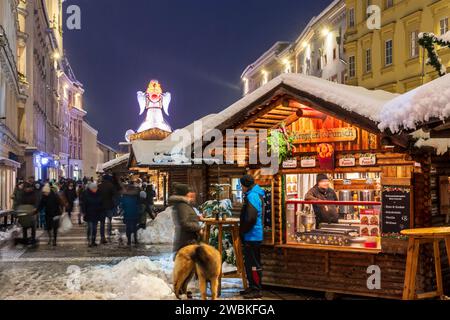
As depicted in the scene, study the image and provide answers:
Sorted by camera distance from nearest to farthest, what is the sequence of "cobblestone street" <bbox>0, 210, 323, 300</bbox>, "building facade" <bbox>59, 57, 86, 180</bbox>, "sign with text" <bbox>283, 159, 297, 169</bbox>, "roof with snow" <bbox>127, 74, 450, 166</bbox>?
"roof with snow" <bbox>127, 74, 450, 166</bbox>, "cobblestone street" <bbox>0, 210, 323, 300</bbox>, "sign with text" <bbox>283, 159, 297, 169</bbox>, "building facade" <bbox>59, 57, 86, 180</bbox>

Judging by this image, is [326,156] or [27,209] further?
[27,209]

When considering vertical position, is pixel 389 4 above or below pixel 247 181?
above

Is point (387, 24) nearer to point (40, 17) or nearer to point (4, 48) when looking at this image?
point (4, 48)

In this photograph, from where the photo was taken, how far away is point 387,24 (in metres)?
36.0

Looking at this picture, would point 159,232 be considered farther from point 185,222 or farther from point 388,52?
point 388,52

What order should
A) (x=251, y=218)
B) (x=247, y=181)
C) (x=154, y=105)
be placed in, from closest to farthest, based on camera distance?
→ (x=251, y=218) < (x=247, y=181) < (x=154, y=105)

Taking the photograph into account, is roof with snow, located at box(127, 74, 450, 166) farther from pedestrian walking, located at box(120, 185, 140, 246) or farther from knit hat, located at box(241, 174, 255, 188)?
pedestrian walking, located at box(120, 185, 140, 246)

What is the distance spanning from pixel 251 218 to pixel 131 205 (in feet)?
27.8

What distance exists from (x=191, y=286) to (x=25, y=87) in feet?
110

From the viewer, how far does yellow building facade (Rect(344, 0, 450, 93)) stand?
31312mm

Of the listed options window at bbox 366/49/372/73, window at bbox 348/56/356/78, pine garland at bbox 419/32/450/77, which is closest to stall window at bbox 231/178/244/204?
pine garland at bbox 419/32/450/77

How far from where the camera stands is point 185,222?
9117 millimetres

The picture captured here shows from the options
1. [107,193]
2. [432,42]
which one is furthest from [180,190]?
[107,193]
